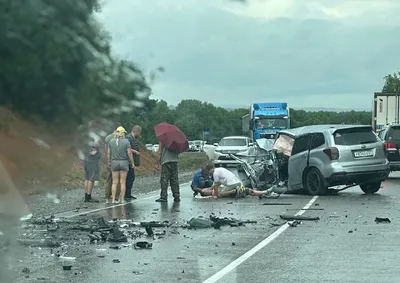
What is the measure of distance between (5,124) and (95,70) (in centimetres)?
41

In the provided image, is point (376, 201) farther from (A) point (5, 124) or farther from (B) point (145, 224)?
(A) point (5, 124)

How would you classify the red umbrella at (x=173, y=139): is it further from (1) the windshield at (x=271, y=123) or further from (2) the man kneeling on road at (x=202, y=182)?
(1) the windshield at (x=271, y=123)

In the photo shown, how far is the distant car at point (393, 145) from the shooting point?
1020 inches

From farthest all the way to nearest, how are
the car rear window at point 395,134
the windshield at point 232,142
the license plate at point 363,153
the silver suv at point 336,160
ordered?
the windshield at point 232,142
the car rear window at point 395,134
the license plate at point 363,153
the silver suv at point 336,160

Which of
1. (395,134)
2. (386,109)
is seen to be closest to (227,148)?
(386,109)

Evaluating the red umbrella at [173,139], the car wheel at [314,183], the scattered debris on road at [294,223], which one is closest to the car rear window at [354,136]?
the car wheel at [314,183]

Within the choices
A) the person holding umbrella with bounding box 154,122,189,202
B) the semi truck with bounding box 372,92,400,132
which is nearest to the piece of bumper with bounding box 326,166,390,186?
the person holding umbrella with bounding box 154,122,189,202

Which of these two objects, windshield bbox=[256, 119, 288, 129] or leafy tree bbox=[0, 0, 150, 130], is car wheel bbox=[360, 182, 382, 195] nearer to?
leafy tree bbox=[0, 0, 150, 130]

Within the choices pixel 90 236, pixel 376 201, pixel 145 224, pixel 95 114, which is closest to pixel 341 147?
pixel 376 201

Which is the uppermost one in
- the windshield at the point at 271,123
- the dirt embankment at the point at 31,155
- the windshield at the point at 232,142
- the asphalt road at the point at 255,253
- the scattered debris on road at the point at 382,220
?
the windshield at the point at 271,123

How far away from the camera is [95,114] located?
119 inches

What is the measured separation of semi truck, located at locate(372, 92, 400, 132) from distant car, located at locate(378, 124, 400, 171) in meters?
13.1

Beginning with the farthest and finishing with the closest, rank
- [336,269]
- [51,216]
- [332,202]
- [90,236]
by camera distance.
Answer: [332,202] < [51,216] < [90,236] < [336,269]

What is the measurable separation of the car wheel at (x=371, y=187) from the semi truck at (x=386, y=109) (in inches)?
765
